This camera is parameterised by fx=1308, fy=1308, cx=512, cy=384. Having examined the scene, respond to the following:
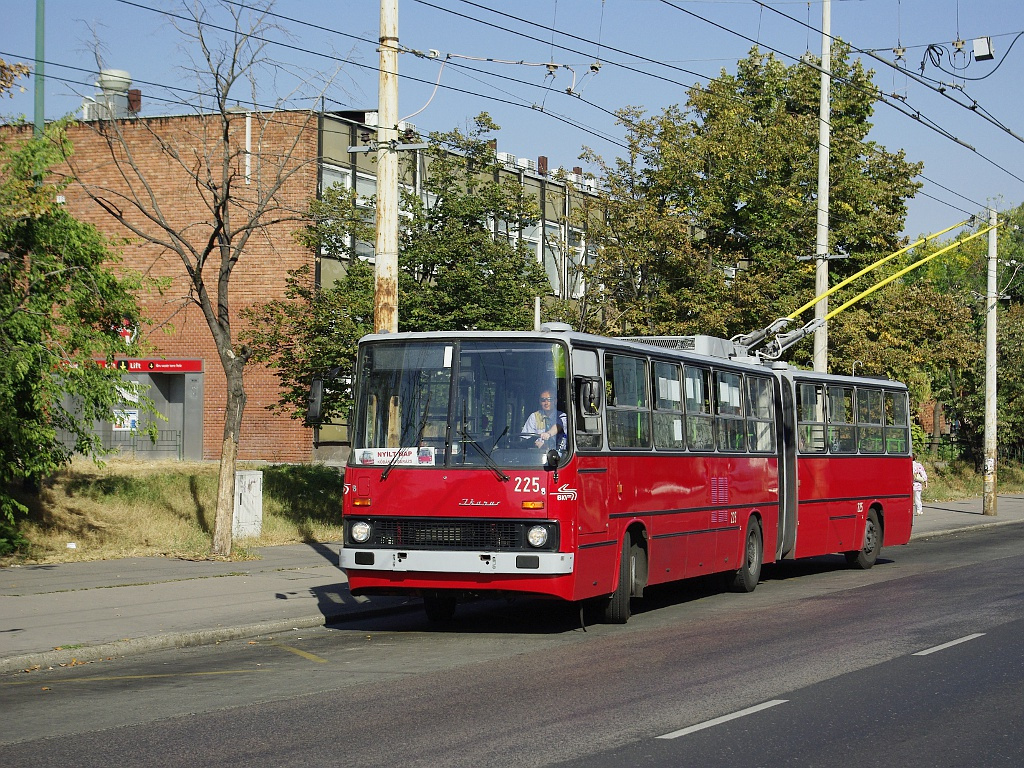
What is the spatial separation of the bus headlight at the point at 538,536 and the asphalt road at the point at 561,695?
1.00m

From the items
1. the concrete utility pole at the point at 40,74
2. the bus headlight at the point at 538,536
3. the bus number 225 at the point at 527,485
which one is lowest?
the bus headlight at the point at 538,536

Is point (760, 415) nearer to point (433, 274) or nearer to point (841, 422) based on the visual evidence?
point (841, 422)

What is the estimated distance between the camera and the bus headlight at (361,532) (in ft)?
43.1

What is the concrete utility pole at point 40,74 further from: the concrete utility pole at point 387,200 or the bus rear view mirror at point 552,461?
the bus rear view mirror at point 552,461

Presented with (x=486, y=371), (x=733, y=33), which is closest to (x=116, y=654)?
(x=486, y=371)

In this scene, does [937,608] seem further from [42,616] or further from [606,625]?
[42,616]

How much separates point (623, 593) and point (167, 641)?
4.78 metres

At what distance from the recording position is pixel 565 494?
41.3ft

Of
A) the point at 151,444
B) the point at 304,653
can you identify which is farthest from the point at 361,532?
the point at 151,444

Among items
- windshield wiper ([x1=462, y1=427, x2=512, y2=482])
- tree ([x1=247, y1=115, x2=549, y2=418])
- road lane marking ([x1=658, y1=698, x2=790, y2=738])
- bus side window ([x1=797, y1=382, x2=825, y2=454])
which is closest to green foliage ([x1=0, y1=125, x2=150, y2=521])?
tree ([x1=247, y1=115, x2=549, y2=418])

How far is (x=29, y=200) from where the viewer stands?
688 inches

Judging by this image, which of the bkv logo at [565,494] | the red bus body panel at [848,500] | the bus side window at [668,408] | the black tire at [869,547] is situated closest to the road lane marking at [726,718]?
the bkv logo at [565,494]

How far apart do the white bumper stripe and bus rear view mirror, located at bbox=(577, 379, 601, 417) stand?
1425 mm

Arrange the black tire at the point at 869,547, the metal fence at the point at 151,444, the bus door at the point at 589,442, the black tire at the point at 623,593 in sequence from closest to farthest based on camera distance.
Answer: the bus door at the point at 589,442
the black tire at the point at 623,593
the black tire at the point at 869,547
the metal fence at the point at 151,444
